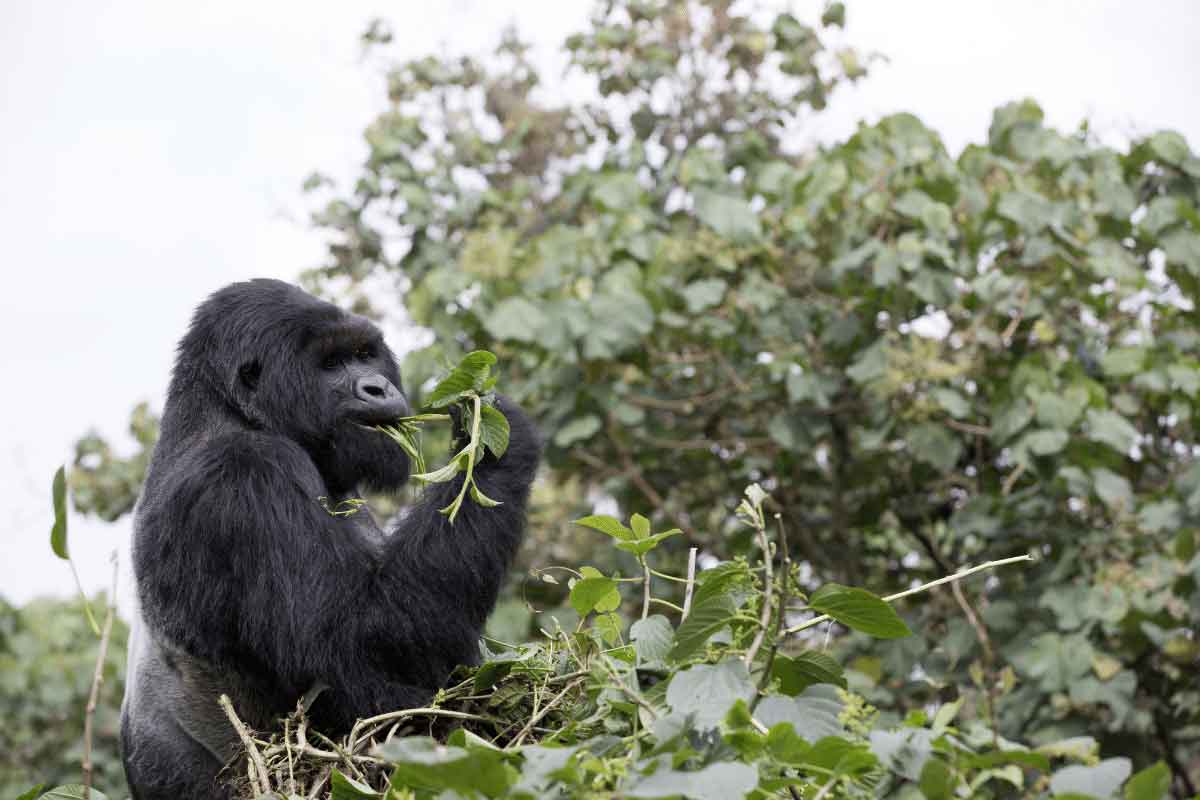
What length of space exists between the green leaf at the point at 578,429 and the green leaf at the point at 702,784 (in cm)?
388

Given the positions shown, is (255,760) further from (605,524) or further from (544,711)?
(605,524)

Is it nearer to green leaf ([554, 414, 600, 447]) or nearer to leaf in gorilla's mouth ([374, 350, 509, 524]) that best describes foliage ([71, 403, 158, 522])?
green leaf ([554, 414, 600, 447])

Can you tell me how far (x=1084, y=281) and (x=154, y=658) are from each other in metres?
3.59

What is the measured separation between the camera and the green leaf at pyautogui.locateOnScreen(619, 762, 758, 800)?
130cm

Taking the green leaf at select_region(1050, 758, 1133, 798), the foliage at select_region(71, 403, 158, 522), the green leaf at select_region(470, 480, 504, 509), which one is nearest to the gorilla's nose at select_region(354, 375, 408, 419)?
the green leaf at select_region(470, 480, 504, 509)

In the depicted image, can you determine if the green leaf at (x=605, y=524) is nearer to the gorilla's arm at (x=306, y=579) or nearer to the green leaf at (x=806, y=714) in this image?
the green leaf at (x=806, y=714)

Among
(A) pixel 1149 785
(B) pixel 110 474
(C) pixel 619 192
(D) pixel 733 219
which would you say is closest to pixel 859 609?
(A) pixel 1149 785

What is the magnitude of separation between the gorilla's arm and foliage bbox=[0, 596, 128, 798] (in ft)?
17.5

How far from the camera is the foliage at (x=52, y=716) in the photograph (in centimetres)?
756

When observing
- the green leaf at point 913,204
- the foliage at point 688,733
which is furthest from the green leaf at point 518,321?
the foliage at point 688,733

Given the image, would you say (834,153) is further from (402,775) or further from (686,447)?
(402,775)

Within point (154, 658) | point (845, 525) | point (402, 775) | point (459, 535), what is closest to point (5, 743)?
point (845, 525)

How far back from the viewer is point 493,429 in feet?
8.25

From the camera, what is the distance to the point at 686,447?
551 centimetres
